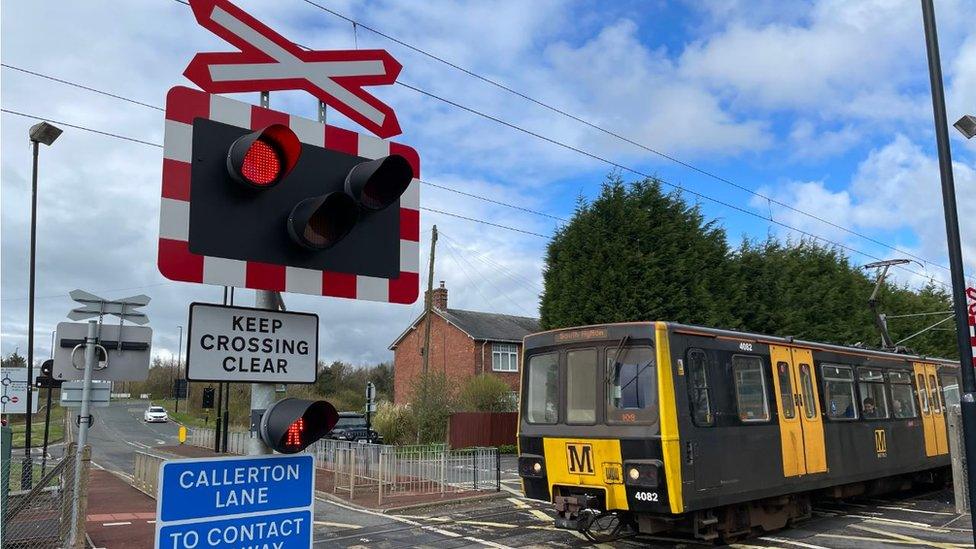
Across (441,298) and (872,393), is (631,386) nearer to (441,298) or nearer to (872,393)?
(872,393)

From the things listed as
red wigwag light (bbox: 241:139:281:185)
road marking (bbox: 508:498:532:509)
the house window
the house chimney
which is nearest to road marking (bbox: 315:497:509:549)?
road marking (bbox: 508:498:532:509)

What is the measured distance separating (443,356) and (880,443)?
32.6m

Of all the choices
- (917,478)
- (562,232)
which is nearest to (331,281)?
(917,478)

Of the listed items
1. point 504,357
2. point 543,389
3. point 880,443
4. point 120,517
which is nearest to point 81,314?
point 543,389

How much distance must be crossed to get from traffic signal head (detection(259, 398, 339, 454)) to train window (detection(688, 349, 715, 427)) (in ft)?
24.3

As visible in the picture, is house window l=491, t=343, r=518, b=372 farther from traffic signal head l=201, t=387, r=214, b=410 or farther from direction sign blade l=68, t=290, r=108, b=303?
direction sign blade l=68, t=290, r=108, b=303

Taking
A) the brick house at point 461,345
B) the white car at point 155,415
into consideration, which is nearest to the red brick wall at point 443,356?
the brick house at point 461,345

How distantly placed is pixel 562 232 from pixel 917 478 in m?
11.4

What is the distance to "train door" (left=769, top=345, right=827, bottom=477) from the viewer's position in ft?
36.1

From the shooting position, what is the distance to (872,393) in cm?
1377

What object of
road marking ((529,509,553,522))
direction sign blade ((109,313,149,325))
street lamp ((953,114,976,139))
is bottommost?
road marking ((529,509,553,522))

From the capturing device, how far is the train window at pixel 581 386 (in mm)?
10078

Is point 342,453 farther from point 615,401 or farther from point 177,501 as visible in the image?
point 177,501

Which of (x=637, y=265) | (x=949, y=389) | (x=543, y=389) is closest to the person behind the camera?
(x=543, y=389)
